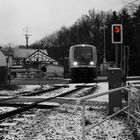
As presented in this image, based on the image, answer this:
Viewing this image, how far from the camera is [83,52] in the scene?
3098 cm

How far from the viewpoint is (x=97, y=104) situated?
40.8 ft

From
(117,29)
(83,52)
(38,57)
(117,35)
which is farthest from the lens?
(38,57)

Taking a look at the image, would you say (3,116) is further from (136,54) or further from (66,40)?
(66,40)

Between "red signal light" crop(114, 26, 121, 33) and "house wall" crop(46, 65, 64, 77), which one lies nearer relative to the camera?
"red signal light" crop(114, 26, 121, 33)

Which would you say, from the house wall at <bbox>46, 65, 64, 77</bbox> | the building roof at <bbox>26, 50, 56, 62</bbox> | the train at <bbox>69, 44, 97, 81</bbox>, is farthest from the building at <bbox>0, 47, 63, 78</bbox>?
the train at <bbox>69, 44, 97, 81</bbox>

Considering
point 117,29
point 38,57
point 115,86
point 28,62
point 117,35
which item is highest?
point 117,29

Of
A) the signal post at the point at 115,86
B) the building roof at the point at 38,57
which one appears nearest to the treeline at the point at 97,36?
the building roof at the point at 38,57

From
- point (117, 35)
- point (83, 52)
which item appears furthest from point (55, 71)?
point (117, 35)

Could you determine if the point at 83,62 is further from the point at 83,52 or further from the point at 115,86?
the point at 115,86

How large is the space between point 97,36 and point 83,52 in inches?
2520

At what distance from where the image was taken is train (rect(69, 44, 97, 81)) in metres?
30.3

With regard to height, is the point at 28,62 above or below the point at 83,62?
below

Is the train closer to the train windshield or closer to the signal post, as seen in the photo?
the train windshield

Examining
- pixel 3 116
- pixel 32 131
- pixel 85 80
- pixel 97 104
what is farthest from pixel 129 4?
pixel 32 131
